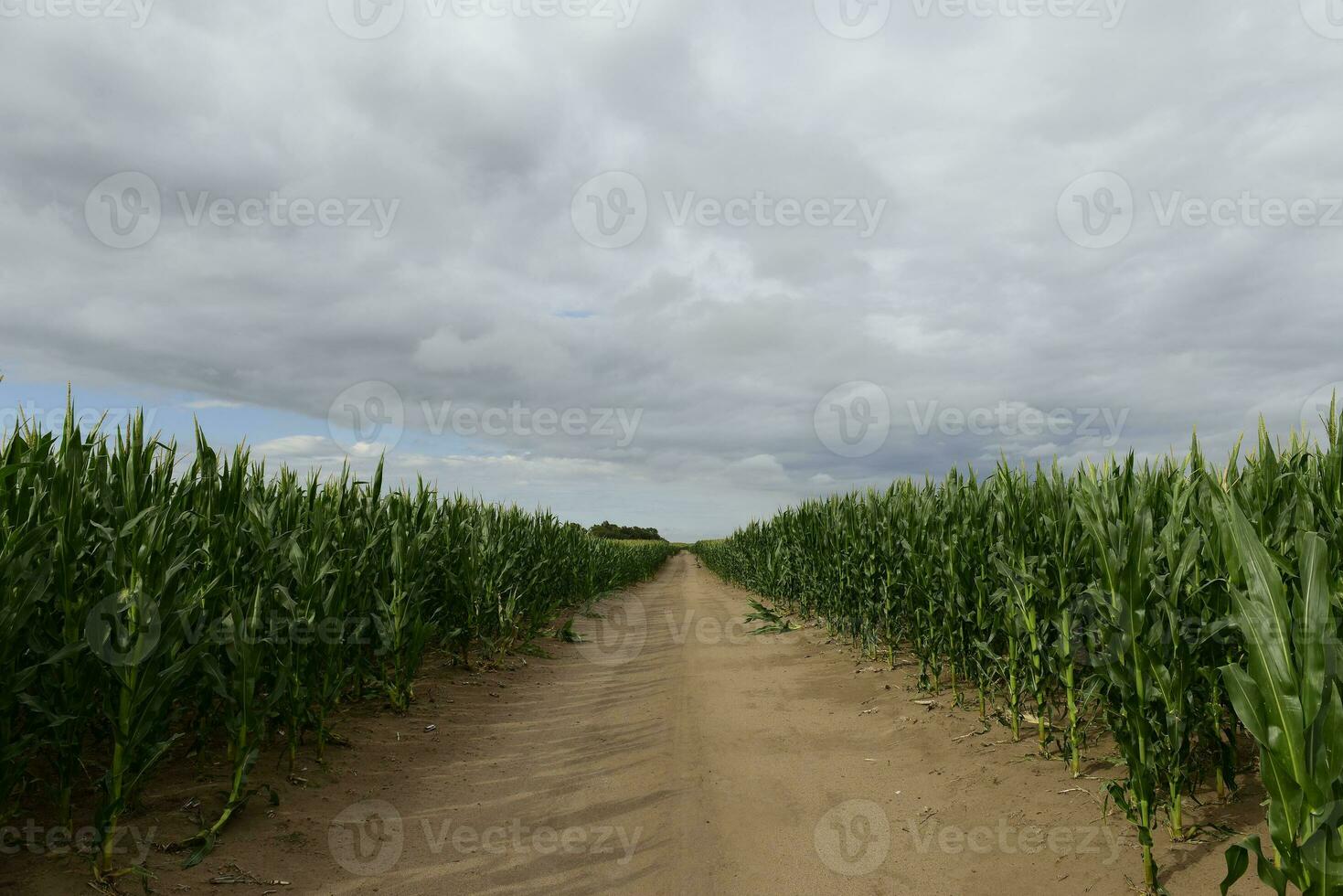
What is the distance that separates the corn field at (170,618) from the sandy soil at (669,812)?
40cm

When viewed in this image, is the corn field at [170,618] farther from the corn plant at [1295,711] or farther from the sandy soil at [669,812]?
the corn plant at [1295,711]

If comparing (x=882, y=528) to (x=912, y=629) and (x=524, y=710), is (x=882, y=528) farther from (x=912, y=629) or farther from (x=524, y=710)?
(x=524, y=710)

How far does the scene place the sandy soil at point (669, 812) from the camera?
4.14 metres

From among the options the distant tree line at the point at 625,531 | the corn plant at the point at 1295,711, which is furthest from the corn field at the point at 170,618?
the distant tree line at the point at 625,531

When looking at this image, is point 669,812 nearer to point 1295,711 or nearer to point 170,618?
point 170,618

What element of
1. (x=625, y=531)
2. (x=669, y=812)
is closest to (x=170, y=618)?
(x=669, y=812)

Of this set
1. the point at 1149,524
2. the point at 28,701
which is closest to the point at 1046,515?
the point at 1149,524

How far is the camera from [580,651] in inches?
503

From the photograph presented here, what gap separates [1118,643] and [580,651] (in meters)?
9.99

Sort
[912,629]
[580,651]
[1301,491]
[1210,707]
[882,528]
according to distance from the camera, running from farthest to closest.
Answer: [580,651]
[882,528]
[912,629]
[1210,707]
[1301,491]

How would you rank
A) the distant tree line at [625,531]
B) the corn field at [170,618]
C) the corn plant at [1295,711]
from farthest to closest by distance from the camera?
the distant tree line at [625,531]
the corn field at [170,618]
the corn plant at [1295,711]

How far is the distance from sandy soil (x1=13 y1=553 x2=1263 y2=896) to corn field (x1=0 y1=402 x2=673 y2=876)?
0.40 meters

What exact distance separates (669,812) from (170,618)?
3.70 meters

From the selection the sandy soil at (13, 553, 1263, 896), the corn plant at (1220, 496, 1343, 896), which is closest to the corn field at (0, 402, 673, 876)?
the sandy soil at (13, 553, 1263, 896)
